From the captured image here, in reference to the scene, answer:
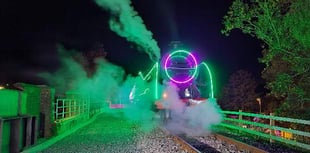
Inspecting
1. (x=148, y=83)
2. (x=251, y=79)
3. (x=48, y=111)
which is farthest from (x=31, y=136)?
(x=251, y=79)

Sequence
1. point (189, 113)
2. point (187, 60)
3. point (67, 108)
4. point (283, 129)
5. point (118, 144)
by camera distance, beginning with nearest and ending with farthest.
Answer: point (283, 129)
point (118, 144)
point (67, 108)
point (187, 60)
point (189, 113)

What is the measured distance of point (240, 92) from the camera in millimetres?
66625

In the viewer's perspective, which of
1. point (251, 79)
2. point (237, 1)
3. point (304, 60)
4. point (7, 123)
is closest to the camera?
point (7, 123)

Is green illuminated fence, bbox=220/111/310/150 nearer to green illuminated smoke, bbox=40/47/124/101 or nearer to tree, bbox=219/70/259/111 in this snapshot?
green illuminated smoke, bbox=40/47/124/101

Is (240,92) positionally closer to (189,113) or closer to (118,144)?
(189,113)

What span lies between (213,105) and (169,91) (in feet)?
8.27

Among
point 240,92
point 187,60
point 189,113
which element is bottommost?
point 189,113

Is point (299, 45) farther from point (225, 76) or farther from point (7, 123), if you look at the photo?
point (225, 76)

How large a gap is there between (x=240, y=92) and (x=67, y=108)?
4815 centimetres

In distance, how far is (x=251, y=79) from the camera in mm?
68438

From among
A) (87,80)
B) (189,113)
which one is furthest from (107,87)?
(189,113)

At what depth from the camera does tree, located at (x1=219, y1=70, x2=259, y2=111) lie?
64625mm

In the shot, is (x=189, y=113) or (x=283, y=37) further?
(x=189, y=113)

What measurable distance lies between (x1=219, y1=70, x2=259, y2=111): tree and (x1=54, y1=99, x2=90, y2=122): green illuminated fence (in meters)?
40.4
